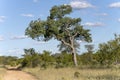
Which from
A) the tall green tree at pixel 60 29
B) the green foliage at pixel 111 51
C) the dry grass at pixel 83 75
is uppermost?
the tall green tree at pixel 60 29


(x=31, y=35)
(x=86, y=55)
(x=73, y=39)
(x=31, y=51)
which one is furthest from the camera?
(x=86, y=55)

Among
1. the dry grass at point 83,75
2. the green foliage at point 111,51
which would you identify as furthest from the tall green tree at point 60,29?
the dry grass at point 83,75

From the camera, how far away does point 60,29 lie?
160 feet

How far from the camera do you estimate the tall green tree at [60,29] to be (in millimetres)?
46812

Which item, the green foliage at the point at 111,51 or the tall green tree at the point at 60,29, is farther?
the tall green tree at the point at 60,29

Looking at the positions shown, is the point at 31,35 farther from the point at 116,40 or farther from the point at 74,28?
the point at 116,40

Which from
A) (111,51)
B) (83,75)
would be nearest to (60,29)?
(111,51)

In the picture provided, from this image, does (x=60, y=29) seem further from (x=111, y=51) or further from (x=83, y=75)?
(x=83, y=75)

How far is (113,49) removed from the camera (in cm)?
3753

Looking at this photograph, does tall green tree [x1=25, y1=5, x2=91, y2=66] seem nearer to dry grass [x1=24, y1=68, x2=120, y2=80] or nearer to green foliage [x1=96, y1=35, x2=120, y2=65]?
green foliage [x1=96, y1=35, x2=120, y2=65]

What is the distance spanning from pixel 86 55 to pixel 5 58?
3832 centimetres

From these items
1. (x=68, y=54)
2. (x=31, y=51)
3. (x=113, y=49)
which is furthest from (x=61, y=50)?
(x=113, y=49)

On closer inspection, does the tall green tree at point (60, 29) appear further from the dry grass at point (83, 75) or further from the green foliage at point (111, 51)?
the dry grass at point (83, 75)

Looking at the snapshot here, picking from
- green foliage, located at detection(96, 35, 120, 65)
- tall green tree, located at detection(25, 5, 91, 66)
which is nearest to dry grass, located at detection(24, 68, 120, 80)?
green foliage, located at detection(96, 35, 120, 65)
